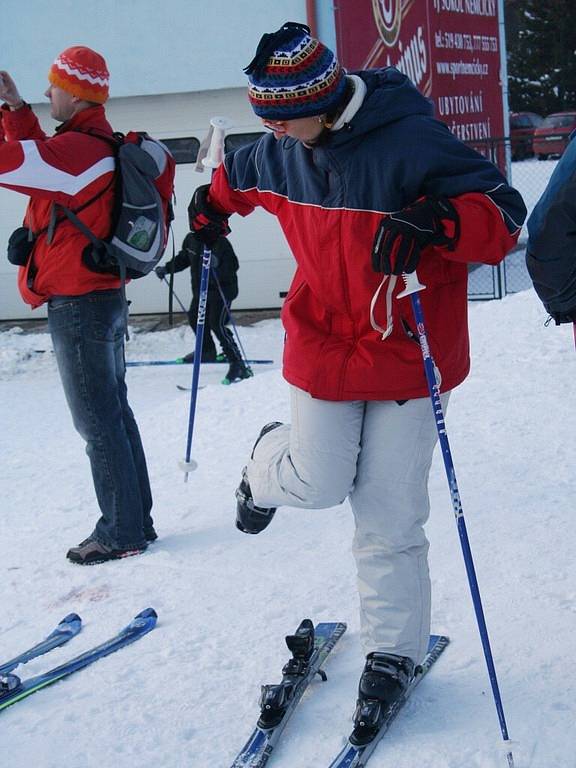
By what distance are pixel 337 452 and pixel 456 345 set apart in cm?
47

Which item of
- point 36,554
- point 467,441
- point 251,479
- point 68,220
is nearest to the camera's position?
point 251,479

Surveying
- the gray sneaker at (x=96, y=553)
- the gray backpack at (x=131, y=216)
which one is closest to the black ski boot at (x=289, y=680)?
the gray sneaker at (x=96, y=553)

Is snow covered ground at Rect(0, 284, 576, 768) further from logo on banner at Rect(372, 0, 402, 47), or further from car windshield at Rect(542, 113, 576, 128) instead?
car windshield at Rect(542, 113, 576, 128)

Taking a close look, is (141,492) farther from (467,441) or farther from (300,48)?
(300,48)

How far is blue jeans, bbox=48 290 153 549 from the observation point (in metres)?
4.16

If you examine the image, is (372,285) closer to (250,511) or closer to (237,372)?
(250,511)

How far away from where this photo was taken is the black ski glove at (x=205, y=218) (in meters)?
3.72

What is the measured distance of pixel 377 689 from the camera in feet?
9.32

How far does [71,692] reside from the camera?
3.22m

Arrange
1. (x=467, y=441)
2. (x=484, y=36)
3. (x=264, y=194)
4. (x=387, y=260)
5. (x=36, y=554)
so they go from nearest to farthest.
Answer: (x=387, y=260)
(x=264, y=194)
(x=36, y=554)
(x=467, y=441)
(x=484, y=36)

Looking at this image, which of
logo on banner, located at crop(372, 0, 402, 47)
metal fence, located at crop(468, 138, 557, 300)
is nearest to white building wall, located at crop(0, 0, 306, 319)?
logo on banner, located at crop(372, 0, 402, 47)

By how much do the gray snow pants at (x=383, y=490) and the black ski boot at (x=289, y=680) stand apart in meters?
0.26

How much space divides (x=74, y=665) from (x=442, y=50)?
13.2m

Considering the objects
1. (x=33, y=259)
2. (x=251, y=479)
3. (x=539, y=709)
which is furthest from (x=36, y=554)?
(x=539, y=709)
